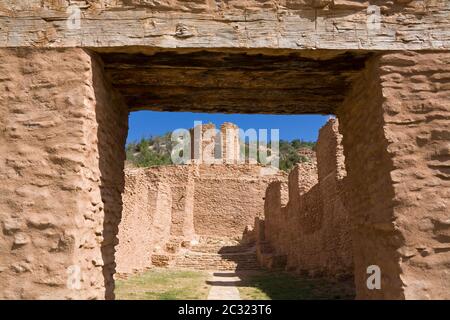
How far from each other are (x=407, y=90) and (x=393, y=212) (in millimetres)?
1173

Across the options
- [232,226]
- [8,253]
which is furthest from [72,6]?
[232,226]

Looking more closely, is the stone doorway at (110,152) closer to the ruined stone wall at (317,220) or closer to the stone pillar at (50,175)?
the stone pillar at (50,175)

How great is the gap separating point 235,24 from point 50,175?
2254 mm

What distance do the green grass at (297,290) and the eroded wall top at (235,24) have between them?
19.7 ft

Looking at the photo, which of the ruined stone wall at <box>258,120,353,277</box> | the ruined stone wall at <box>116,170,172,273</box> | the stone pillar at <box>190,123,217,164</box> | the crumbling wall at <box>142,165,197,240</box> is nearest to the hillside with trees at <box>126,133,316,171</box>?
the stone pillar at <box>190,123,217,164</box>

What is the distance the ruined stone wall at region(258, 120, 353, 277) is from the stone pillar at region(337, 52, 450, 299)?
6.62 m

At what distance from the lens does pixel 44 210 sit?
11.8 feet

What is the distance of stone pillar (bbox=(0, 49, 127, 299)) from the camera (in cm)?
350

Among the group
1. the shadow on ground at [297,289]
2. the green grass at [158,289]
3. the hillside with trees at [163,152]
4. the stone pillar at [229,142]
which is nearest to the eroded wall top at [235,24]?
the shadow on ground at [297,289]

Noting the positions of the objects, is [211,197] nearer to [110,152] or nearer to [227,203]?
[227,203]

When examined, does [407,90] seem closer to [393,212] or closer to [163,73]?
[393,212]

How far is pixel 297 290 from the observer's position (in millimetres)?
9742

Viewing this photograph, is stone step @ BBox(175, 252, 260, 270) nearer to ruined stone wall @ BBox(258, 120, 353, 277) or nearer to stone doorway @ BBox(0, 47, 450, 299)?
ruined stone wall @ BBox(258, 120, 353, 277)

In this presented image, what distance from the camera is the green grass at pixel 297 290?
28.6ft
